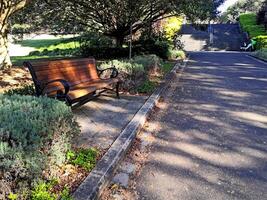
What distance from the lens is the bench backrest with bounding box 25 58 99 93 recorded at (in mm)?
5891

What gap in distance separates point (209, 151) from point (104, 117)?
220 cm

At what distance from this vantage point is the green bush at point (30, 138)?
3078 millimetres

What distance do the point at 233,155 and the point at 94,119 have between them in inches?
101

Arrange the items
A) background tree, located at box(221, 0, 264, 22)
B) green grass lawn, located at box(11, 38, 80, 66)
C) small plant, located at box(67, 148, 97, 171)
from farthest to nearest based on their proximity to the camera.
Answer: background tree, located at box(221, 0, 264, 22), green grass lawn, located at box(11, 38, 80, 66), small plant, located at box(67, 148, 97, 171)

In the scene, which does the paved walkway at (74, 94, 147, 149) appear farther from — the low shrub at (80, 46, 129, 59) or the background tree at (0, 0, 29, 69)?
the low shrub at (80, 46, 129, 59)

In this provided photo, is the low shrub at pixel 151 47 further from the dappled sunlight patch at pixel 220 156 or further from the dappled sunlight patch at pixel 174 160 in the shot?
the dappled sunlight patch at pixel 174 160


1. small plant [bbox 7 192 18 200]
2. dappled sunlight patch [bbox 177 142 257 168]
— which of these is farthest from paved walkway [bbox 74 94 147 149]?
small plant [bbox 7 192 18 200]

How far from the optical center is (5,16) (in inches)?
428

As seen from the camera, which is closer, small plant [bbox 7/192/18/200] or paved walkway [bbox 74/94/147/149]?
small plant [bbox 7/192/18/200]

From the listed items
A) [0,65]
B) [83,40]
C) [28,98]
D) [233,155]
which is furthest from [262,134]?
[83,40]

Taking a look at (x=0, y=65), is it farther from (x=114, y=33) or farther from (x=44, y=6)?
(x=114, y=33)

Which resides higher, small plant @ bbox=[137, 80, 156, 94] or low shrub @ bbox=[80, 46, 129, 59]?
low shrub @ bbox=[80, 46, 129, 59]

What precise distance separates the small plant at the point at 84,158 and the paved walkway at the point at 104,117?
1.20 ft

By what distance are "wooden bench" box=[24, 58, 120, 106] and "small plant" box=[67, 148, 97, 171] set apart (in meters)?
1.60
